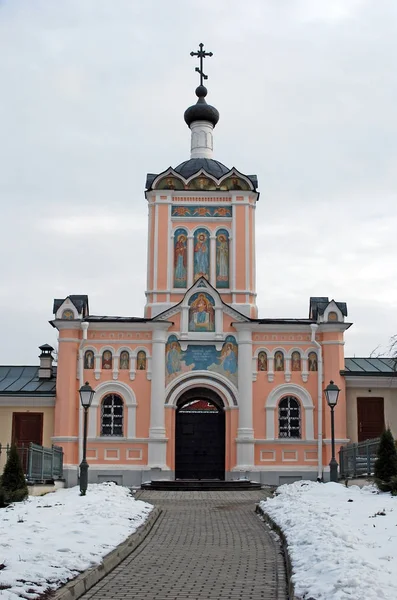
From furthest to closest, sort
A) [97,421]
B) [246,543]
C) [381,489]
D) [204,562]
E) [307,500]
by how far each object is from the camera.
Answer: [97,421]
[381,489]
[307,500]
[246,543]
[204,562]

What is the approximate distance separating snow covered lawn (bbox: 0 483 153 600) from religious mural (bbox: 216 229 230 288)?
11.8 metres

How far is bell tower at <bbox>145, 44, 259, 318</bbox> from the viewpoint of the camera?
28594mm

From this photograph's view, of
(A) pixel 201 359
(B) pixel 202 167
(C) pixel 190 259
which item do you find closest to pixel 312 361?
(A) pixel 201 359

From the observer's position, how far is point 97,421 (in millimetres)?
27109

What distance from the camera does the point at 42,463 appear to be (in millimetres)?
22719

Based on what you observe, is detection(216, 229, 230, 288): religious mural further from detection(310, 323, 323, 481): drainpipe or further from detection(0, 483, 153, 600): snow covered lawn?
detection(0, 483, 153, 600): snow covered lawn

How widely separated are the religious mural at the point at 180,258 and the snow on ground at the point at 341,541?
11.8m

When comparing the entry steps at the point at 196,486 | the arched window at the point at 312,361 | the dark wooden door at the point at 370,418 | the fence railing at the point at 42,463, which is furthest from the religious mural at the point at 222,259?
the fence railing at the point at 42,463

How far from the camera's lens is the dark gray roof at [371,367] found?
27.6 m

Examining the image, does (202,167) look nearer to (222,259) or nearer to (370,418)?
(222,259)

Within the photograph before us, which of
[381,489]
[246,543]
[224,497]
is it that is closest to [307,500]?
[381,489]

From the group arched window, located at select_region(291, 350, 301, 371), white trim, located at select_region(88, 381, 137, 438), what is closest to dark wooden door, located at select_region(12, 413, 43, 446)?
white trim, located at select_region(88, 381, 137, 438)

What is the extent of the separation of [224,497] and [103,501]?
19.2 ft

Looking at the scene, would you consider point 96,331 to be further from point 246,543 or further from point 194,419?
point 246,543
